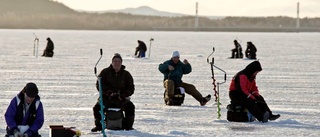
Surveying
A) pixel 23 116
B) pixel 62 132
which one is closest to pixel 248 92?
pixel 62 132

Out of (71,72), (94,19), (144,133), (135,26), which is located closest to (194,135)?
(144,133)

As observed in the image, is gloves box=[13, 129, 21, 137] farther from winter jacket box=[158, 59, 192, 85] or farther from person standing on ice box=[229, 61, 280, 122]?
winter jacket box=[158, 59, 192, 85]

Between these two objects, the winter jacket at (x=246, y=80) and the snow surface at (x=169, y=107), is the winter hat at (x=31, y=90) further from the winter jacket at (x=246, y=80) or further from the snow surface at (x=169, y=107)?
the winter jacket at (x=246, y=80)

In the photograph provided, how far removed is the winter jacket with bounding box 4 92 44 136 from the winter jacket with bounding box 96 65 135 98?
1.88 m

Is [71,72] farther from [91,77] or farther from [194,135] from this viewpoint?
[194,135]

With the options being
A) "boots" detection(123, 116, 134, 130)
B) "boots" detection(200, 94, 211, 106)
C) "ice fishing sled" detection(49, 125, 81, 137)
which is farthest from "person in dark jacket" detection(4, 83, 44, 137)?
"boots" detection(200, 94, 211, 106)

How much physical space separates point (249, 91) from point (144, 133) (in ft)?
7.09

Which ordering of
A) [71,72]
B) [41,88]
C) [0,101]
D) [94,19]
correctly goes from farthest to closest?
[94,19], [71,72], [41,88], [0,101]

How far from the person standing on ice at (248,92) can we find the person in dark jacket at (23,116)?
3794mm

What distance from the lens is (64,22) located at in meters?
195

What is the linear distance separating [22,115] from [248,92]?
13.2 ft

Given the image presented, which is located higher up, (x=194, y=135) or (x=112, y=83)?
(x=112, y=83)

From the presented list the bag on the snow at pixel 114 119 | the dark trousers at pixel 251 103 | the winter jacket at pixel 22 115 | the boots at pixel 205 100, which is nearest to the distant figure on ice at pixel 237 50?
the boots at pixel 205 100

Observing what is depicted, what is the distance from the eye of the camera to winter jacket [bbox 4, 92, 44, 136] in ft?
27.6
